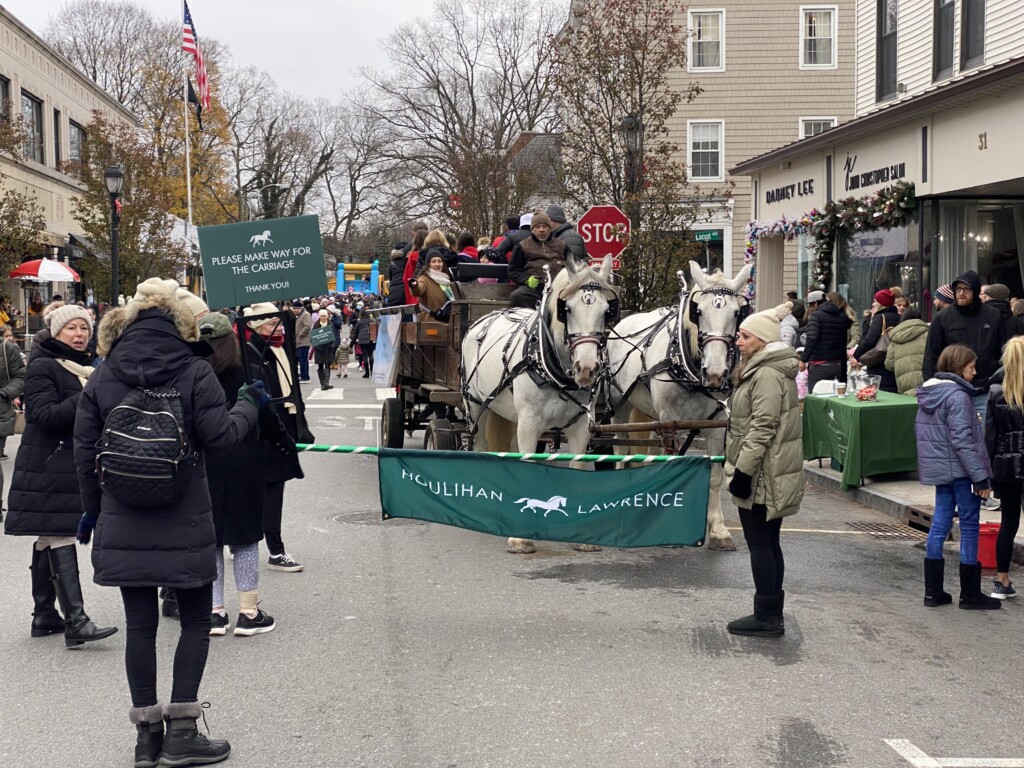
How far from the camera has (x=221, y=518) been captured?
6.79 metres

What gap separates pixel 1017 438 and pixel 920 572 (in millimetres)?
1558

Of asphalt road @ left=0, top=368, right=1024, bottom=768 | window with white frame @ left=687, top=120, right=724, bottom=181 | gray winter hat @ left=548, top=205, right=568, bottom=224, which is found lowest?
asphalt road @ left=0, top=368, right=1024, bottom=768

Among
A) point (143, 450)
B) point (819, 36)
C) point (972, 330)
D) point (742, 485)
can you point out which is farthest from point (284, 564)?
point (819, 36)

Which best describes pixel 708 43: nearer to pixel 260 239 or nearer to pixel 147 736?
pixel 260 239

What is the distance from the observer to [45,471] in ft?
21.9

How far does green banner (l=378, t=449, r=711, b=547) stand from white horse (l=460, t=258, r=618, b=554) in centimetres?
115

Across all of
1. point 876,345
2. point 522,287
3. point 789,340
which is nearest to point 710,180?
point 789,340

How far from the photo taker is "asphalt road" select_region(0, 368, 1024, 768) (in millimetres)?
5176

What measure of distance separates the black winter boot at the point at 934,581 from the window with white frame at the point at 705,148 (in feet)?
98.4

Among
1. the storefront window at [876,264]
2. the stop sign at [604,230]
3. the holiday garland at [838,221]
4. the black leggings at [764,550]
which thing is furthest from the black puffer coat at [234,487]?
the storefront window at [876,264]

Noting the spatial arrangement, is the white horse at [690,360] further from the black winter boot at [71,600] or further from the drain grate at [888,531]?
the black winter boot at [71,600]

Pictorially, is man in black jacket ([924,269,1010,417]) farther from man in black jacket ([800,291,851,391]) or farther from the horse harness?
man in black jacket ([800,291,851,391])

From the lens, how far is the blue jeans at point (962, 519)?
25.3ft

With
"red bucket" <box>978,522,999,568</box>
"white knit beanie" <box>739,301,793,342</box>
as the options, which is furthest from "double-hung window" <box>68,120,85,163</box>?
"white knit beanie" <box>739,301,793,342</box>
